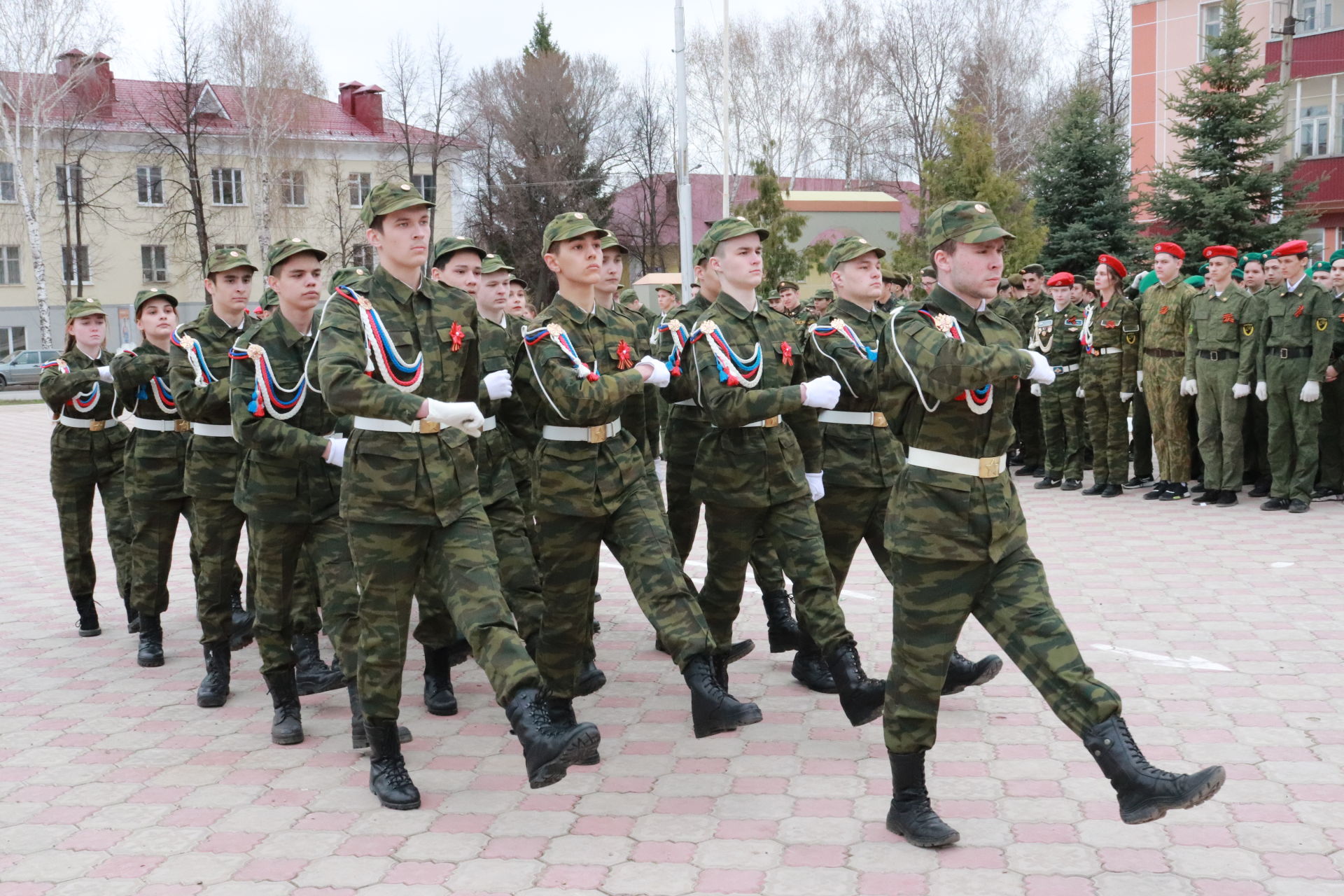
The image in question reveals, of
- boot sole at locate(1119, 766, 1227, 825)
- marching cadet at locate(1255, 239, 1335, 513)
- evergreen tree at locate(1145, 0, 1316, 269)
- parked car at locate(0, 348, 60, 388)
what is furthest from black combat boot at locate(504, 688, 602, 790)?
parked car at locate(0, 348, 60, 388)

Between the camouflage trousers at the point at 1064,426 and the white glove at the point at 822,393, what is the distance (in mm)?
7471

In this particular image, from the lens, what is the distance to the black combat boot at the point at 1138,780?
367 cm

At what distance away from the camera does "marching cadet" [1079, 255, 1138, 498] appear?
11.7 metres

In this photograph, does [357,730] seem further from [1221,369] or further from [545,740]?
[1221,369]

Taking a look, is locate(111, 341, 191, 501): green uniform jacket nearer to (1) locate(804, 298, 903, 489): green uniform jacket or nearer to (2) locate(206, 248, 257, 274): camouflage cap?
(2) locate(206, 248, 257, 274): camouflage cap

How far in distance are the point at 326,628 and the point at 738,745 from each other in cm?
179

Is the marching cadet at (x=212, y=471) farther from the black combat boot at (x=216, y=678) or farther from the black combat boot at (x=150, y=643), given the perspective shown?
the black combat boot at (x=150, y=643)

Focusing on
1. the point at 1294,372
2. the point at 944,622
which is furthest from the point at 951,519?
the point at 1294,372

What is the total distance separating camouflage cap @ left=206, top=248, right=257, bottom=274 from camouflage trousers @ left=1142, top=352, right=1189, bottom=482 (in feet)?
26.7

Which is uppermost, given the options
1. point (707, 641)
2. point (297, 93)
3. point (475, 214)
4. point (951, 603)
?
point (297, 93)

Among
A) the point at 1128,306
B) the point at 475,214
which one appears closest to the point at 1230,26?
the point at 1128,306

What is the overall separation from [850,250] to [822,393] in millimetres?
1349

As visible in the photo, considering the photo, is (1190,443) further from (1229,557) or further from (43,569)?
(43,569)

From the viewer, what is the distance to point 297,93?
41719 millimetres
